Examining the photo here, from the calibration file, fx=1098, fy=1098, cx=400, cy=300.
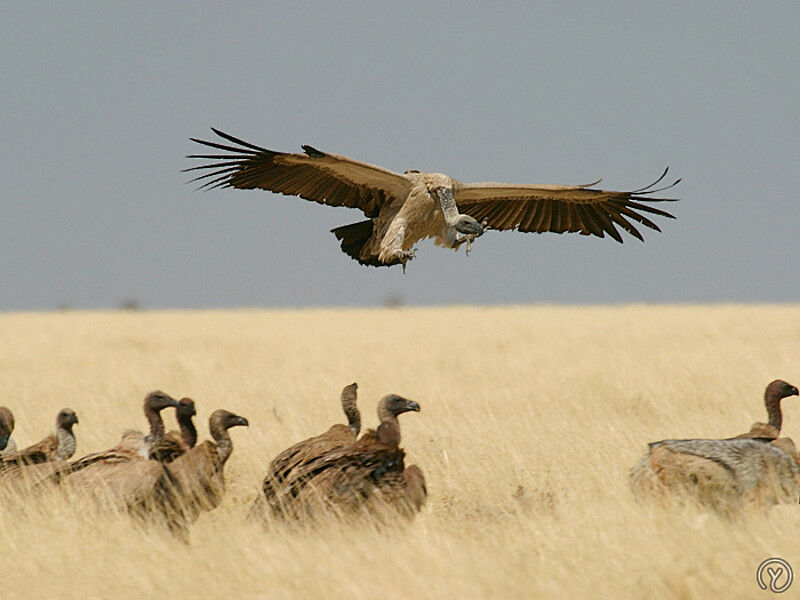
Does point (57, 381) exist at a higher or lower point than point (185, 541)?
higher

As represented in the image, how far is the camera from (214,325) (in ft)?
83.7

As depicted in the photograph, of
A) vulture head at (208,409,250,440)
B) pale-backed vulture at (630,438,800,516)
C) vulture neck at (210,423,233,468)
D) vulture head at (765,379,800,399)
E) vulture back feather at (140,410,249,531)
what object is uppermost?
vulture head at (208,409,250,440)

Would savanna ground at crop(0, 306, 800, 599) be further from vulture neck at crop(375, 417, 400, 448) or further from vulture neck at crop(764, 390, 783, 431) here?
vulture neck at crop(764, 390, 783, 431)

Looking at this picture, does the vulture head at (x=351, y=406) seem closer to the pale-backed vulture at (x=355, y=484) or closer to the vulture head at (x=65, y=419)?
the pale-backed vulture at (x=355, y=484)

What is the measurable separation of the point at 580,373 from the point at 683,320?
36.1 feet

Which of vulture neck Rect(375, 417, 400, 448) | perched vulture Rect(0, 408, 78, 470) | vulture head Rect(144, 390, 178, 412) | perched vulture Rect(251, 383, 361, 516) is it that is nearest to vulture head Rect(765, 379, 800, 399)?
vulture neck Rect(375, 417, 400, 448)

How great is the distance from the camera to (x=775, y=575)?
16.6 feet

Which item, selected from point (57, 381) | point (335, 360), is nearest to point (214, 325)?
point (335, 360)

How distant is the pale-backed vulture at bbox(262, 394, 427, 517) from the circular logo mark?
2.03 meters

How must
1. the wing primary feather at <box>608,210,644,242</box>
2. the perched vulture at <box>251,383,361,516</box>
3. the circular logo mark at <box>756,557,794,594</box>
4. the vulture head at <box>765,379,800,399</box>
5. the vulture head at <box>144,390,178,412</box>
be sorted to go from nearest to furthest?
the circular logo mark at <box>756,557,794,594</box> < the perched vulture at <box>251,383,361,516</box> < the vulture head at <box>144,390,178,412</box> < the vulture head at <box>765,379,800,399</box> < the wing primary feather at <box>608,210,644,242</box>

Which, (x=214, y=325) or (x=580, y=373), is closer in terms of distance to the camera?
(x=580, y=373)

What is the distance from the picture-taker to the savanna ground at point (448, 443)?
209 inches

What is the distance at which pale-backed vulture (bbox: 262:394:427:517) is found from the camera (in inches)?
241

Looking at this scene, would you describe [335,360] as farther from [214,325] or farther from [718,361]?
[214,325]
